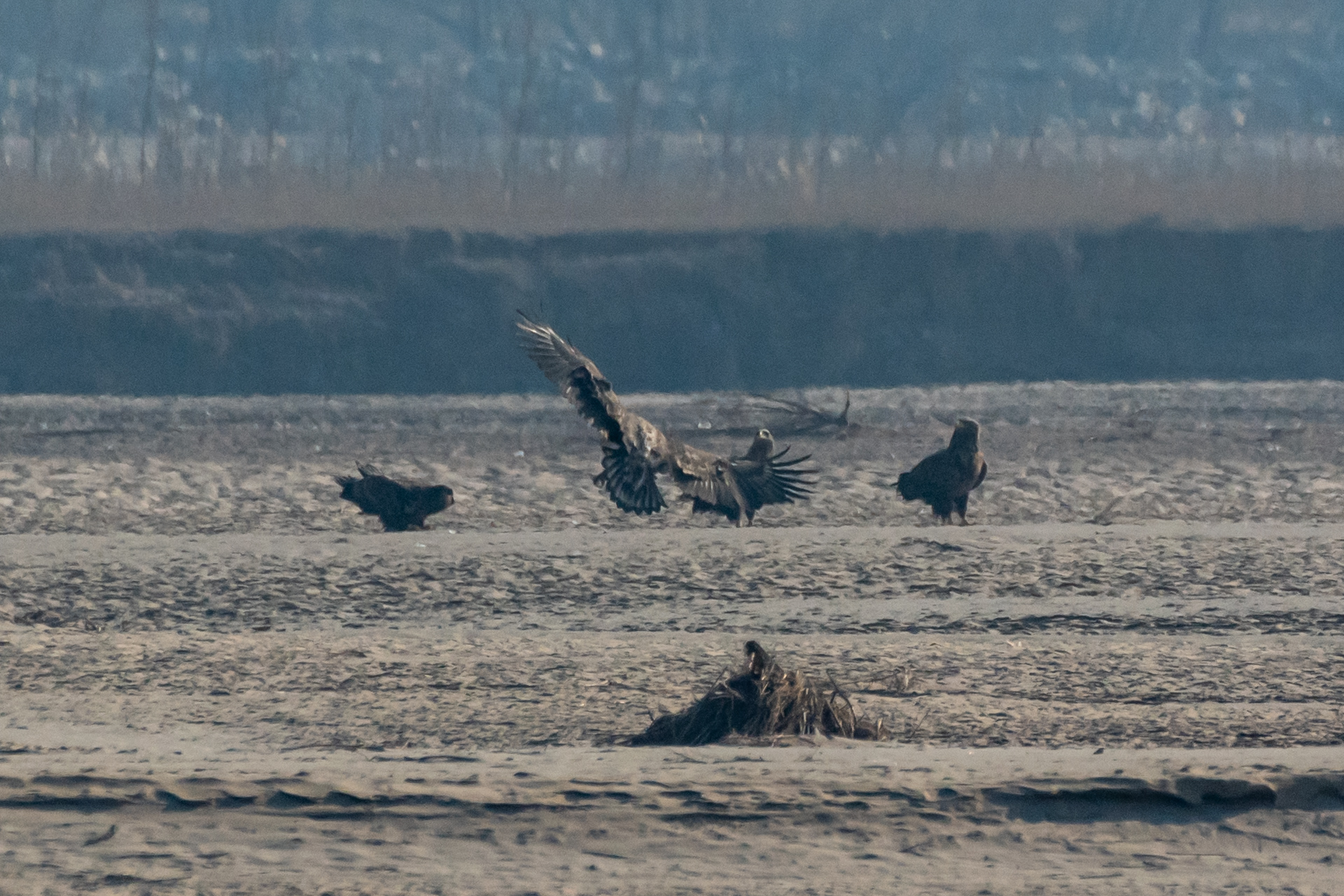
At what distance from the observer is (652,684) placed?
7934 millimetres

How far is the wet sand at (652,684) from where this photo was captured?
5547 mm

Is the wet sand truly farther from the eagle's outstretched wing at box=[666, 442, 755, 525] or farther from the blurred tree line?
the blurred tree line

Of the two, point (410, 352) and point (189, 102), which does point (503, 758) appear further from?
point (189, 102)

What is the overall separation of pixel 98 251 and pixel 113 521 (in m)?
17.5

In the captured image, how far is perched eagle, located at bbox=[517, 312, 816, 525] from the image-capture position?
940 cm

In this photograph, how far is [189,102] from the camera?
66.0 metres

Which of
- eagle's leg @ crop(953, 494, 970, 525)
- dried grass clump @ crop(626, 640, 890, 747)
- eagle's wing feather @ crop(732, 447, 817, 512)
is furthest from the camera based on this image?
eagle's leg @ crop(953, 494, 970, 525)

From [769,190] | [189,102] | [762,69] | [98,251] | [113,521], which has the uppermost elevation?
[762,69]

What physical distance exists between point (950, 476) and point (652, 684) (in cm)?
558

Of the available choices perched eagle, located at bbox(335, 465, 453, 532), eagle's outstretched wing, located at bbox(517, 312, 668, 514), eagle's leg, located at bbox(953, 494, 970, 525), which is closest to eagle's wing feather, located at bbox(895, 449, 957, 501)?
eagle's leg, located at bbox(953, 494, 970, 525)

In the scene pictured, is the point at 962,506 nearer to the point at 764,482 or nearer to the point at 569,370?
the point at 764,482

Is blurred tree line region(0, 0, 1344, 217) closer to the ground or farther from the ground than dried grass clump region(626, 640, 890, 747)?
farther from the ground

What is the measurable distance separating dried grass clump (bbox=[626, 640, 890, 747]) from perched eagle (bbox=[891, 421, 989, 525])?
624 cm

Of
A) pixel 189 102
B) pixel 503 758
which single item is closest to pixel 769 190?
pixel 503 758
